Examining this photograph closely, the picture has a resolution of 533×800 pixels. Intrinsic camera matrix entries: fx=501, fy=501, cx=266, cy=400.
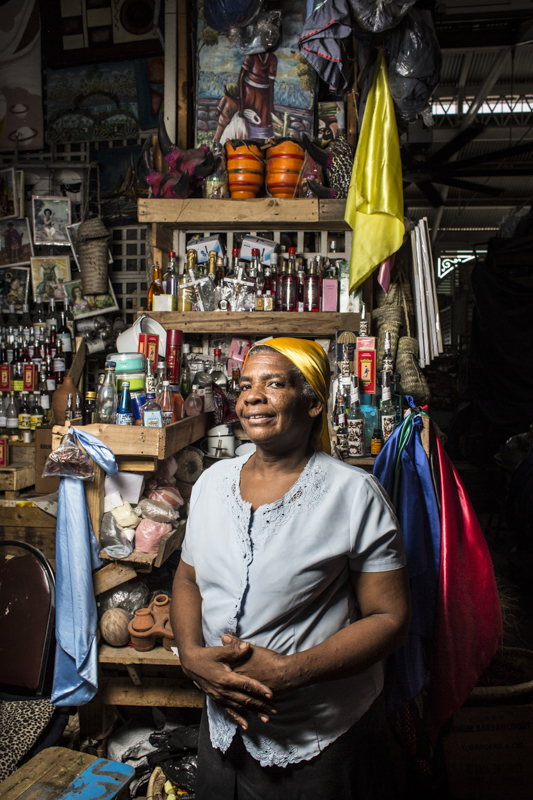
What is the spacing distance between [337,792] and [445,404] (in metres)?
9.90

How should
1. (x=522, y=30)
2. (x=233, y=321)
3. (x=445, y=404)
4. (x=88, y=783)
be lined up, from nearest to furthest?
1. (x=88, y=783)
2. (x=233, y=321)
3. (x=522, y=30)
4. (x=445, y=404)

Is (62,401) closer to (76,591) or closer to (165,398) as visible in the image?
(165,398)

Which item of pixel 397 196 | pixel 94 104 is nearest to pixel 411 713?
pixel 397 196

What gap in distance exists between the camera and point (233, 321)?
2.85m

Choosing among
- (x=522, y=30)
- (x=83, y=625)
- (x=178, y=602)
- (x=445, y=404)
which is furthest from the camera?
(x=445, y=404)

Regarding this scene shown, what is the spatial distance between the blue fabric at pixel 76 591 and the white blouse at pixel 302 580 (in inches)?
44.1

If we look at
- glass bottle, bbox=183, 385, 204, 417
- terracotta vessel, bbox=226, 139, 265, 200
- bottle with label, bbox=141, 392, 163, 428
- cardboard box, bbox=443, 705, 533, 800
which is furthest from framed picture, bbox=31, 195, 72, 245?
cardboard box, bbox=443, 705, 533, 800

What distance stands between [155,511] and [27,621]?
2.50 feet

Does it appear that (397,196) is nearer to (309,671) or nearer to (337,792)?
(309,671)

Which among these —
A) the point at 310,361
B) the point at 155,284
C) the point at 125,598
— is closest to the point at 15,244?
the point at 155,284

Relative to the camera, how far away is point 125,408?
2338 millimetres

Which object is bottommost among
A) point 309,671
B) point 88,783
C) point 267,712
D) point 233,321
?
point 88,783

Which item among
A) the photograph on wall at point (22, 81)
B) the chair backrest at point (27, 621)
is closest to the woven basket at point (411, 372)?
the chair backrest at point (27, 621)

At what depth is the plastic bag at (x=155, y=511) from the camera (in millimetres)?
2393
